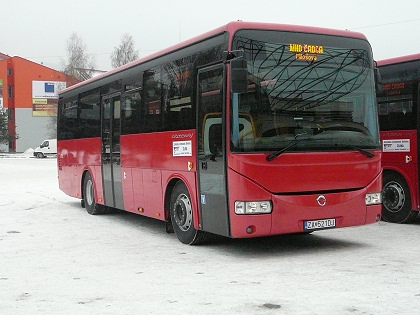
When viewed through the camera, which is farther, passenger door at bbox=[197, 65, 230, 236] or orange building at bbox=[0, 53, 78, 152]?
orange building at bbox=[0, 53, 78, 152]

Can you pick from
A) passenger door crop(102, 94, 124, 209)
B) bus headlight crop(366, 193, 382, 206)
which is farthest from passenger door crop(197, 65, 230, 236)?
passenger door crop(102, 94, 124, 209)

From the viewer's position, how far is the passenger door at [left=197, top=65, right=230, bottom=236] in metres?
9.30

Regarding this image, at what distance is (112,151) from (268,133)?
5978 mm

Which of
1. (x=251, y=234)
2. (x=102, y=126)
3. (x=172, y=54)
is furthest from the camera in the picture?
(x=102, y=126)

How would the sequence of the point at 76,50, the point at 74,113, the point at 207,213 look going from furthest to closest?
Answer: the point at 76,50, the point at 74,113, the point at 207,213

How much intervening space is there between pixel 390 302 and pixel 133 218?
9497 millimetres

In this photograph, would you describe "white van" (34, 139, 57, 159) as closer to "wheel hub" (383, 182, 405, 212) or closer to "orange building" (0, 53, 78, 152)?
"orange building" (0, 53, 78, 152)

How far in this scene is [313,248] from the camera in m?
10.2

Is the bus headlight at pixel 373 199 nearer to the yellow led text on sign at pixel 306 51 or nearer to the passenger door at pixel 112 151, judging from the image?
the yellow led text on sign at pixel 306 51

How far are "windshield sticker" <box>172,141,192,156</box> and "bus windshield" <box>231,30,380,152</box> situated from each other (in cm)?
144

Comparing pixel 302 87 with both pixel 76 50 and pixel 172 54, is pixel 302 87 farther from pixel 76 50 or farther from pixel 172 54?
pixel 76 50

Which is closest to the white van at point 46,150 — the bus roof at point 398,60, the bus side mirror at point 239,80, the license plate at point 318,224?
the bus roof at point 398,60

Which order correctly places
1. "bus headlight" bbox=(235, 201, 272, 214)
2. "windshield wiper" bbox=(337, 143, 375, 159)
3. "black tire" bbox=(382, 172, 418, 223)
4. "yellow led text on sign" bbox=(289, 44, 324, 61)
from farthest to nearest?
"black tire" bbox=(382, 172, 418, 223) → "windshield wiper" bbox=(337, 143, 375, 159) → "yellow led text on sign" bbox=(289, 44, 324, 61) → "bus headlight" bbox=(235, 201, 272, 214)

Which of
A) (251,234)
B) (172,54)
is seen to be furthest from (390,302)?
(172,54)
